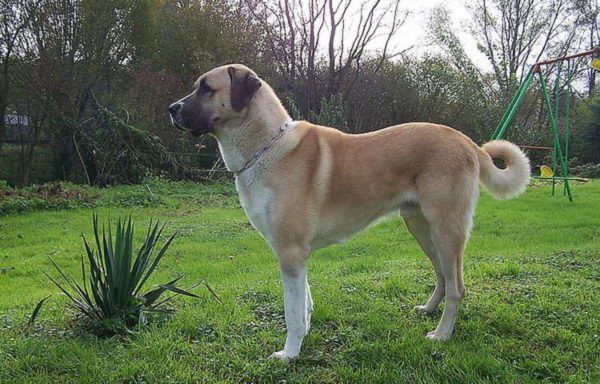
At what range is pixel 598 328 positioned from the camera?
10.4 feet

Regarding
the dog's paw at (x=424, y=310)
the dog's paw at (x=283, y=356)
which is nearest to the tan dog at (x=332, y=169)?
the dog's paw at (x=283, y=356)

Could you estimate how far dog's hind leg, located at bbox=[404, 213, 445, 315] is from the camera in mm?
3701

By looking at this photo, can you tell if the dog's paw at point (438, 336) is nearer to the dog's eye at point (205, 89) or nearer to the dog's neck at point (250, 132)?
the dog's neck at point (250, 132)

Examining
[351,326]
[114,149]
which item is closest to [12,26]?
[114,149]

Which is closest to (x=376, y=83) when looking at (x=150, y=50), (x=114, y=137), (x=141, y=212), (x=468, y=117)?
(x=468, y=117)

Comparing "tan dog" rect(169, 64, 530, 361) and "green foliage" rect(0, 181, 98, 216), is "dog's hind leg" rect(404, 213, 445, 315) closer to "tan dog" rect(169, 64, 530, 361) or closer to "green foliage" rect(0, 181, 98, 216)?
"tan dog" rect(169, 64, 530, 361)

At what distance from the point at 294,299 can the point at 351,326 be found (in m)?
0.68

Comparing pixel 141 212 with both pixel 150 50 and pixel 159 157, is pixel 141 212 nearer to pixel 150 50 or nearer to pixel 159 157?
pixel 159 157

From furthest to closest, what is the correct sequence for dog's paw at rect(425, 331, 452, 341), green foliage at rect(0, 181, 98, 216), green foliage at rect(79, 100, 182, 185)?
green foliage at rect(79, 100, 182, 185)
green foliage at rect(0, 181, 98, 216)
dog's paw at rect(425, 331, 452, 341)

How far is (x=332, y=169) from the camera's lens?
3.21 meters

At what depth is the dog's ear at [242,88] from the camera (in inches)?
124

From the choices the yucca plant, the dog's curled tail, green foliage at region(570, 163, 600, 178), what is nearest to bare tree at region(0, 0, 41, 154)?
the yucca plant

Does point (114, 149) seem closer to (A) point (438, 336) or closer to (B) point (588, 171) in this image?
(A) point (438, 336)

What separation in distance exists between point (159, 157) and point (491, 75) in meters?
17.0
